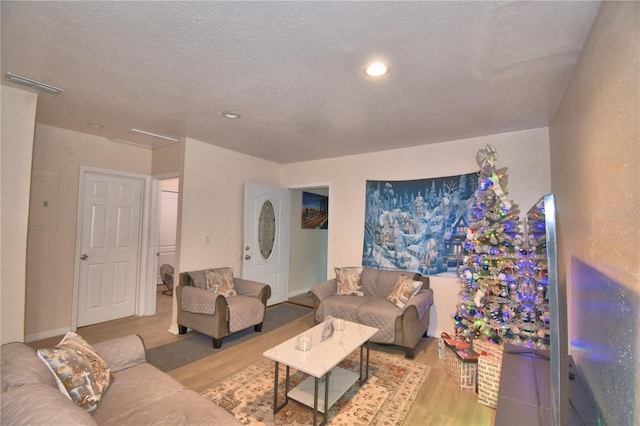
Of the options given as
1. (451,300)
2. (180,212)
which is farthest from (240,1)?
(451,300)

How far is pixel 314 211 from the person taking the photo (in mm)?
5930

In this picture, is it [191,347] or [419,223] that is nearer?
[191,347]

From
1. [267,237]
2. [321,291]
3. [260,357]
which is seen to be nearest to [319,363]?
[260,357]

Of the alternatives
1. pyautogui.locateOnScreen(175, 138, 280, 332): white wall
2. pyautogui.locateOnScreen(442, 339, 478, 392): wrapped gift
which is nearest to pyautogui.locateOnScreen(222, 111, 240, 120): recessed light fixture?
pyautogui.locateOnScreen(175, 138, 280, 332): white wall

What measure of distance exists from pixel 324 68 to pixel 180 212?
2.68 metres

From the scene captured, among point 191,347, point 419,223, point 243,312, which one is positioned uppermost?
point 419,223

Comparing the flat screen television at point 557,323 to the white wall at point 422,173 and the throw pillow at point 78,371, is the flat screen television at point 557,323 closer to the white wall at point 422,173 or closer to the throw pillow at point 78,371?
A: the throw pillow at point 78,371

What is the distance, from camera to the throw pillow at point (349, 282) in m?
3.77

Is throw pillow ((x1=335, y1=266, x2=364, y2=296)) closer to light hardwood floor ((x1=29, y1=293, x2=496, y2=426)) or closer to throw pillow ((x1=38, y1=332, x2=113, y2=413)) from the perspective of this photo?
light hardwood floor ((x1=29, y1=293, x2=496, y2=426))

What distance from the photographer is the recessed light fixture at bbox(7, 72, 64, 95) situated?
2152mm

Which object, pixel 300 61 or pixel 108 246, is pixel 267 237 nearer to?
pixel 108 246

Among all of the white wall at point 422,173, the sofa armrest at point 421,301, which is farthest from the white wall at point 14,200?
the sofa armrest at point 421,301

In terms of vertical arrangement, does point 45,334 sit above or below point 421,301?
below

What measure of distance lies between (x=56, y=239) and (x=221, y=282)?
6.74ft
